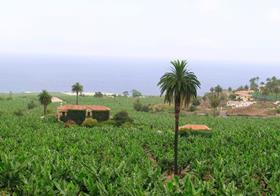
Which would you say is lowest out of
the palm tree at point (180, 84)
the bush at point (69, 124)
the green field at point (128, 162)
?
the green field at point (128, 162)

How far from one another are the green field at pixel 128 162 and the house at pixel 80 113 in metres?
7.49

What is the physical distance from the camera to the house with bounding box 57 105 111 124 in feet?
278

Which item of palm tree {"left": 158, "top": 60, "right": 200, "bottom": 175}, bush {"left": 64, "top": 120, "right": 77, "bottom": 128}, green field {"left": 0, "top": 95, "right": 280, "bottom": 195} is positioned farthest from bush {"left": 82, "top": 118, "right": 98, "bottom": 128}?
palm tree {"left": 158, "top": 60, "right": 200, "bottom": 175}

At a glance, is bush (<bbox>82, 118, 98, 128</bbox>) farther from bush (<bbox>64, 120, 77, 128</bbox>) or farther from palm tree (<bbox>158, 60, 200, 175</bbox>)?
palm tree (<bbox>158, 60, 200, 175</bbox>)

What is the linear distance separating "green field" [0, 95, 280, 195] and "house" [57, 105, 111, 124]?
749cm

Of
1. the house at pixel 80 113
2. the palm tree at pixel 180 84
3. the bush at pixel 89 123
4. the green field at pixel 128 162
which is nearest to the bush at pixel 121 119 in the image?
the house at pixel 80 113

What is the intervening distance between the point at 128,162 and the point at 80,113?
39942 millimetres

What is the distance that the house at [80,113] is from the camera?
8488 centimetres

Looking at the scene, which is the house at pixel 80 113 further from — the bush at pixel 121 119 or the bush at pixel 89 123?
the bush at pixel 89 123

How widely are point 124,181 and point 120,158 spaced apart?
22.1 metres

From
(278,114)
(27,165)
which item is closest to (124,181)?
(27,165)

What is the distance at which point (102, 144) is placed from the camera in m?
57.7

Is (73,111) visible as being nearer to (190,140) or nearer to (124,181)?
(190,140)

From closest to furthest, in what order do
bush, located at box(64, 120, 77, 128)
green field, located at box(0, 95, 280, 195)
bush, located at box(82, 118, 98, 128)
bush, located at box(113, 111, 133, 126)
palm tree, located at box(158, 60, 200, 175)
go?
green field, located at box(0, 95, 280, 195) → palm tree, located at box(158, 60, 200, 175) → bush, located at box(64, 120, 77, 128) → bush, located at box(82, 118, 98, 128) → bush, located at box(113, 111, 133, 126)
